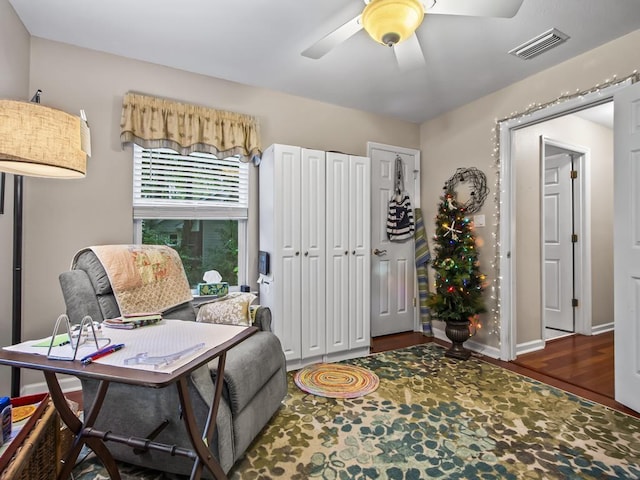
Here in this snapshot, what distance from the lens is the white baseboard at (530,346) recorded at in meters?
3.22

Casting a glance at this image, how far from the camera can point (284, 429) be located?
75.4 inches

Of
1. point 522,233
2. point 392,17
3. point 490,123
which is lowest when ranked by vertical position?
point 522,233

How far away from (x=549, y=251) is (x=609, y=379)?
6.05ft

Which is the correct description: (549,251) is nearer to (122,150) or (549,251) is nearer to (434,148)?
(434,148)

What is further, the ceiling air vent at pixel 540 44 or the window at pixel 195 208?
the window at pixel 195 208

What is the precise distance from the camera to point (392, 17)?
5.05 ft

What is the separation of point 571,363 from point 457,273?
50.1 inches

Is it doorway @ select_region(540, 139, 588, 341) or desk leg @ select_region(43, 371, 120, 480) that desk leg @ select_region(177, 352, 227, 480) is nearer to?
desk leg @ select_region(43, 371, 120, 480)

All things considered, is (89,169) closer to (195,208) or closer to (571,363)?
(195,208)

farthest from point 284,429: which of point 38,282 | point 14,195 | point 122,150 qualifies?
point 122,150

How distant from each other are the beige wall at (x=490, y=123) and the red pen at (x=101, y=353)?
122 inches

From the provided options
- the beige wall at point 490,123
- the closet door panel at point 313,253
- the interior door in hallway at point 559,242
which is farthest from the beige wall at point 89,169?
the interior door in hallway at point 559,242

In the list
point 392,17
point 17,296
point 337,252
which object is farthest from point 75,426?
point 392,17

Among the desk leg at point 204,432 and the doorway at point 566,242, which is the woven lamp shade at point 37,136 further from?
the doorway at point 566,242
